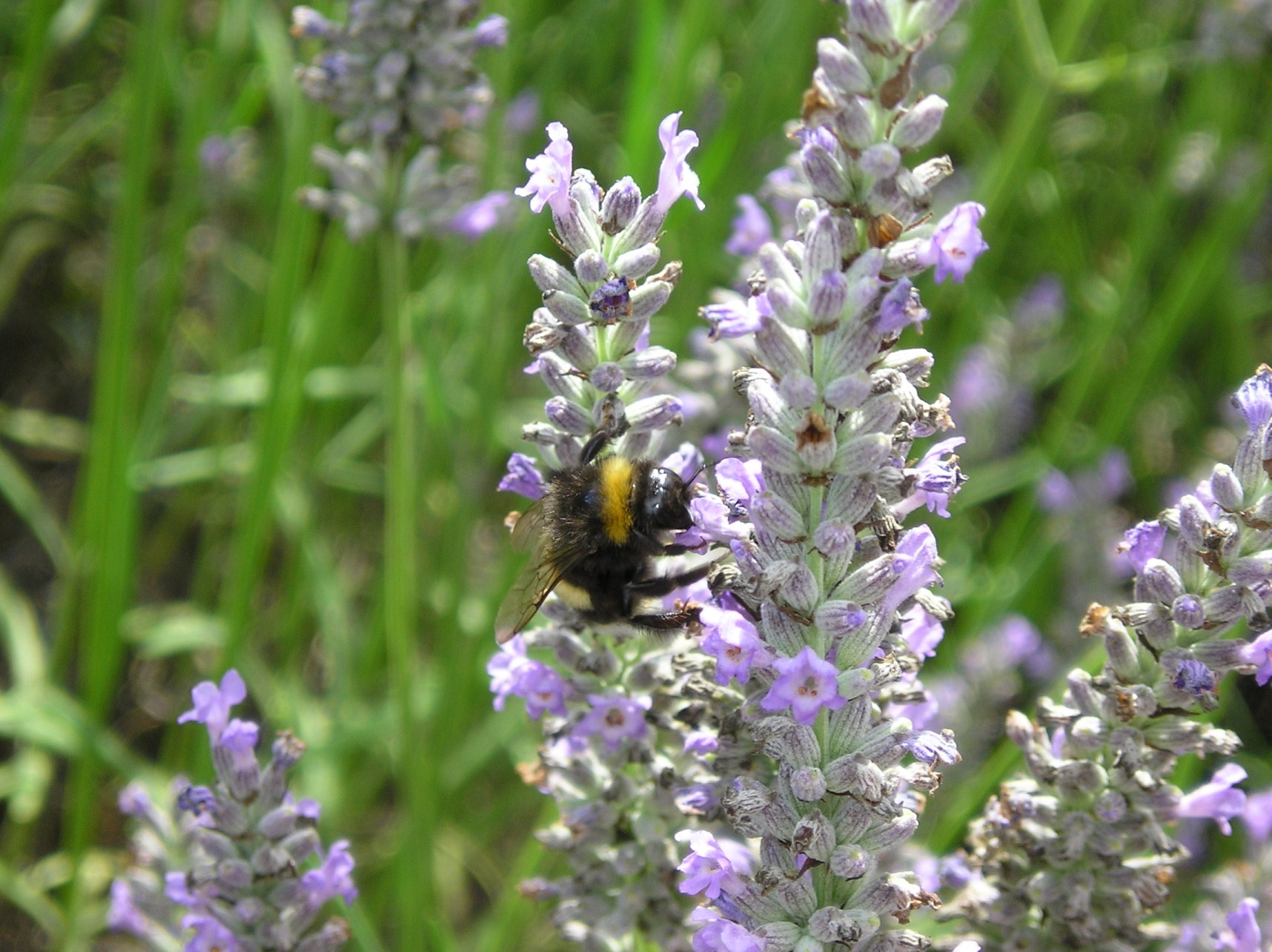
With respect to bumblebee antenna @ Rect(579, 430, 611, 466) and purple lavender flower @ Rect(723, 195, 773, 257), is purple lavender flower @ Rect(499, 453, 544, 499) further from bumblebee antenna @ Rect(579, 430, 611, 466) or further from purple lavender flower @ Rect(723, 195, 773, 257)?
purple lavender flower @ Rect(723, 195, 773, 257)

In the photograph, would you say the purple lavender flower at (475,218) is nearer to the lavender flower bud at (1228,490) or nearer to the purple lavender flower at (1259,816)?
the lavender flower bud at (1228,490)

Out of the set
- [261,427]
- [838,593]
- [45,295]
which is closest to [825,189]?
[838,593]

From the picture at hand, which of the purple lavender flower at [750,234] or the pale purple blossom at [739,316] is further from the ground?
the purple lavender flower at [750,234]

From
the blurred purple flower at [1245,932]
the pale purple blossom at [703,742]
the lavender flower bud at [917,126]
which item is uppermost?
the lavender flower bud at [917,126]

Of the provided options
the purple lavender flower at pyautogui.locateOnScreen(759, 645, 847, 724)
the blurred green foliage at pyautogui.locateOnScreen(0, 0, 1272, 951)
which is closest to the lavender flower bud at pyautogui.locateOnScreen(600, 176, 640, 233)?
the purple lavender flower at pyautogui.locateOnScreen(759, 645, 847, 724)

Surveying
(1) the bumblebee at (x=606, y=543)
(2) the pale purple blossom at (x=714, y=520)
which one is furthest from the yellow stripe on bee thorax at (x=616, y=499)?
(2) the pale purple blossom at (x=714, y=520)

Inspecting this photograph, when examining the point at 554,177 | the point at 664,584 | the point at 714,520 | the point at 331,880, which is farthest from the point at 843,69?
the point at 331,880
